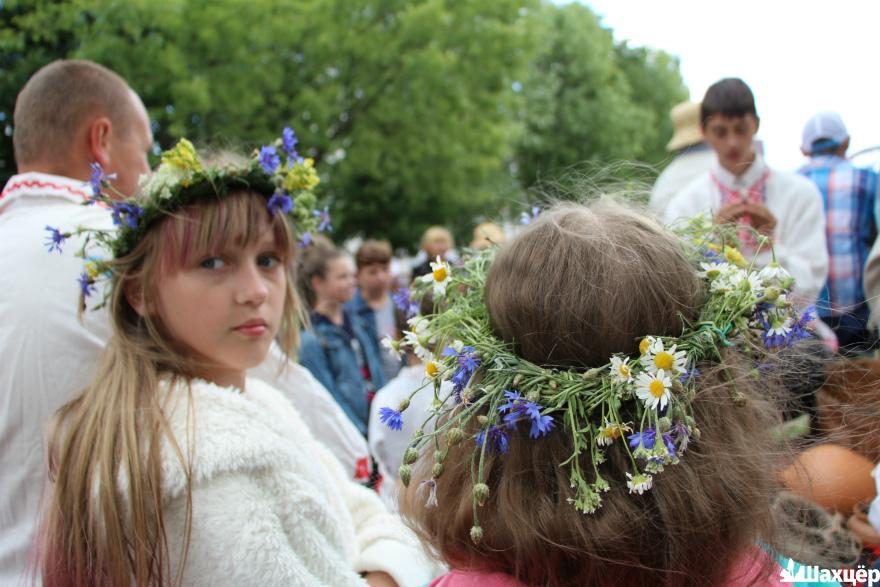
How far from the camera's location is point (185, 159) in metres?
2.15

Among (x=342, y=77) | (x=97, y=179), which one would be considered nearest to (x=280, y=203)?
(x=97, y=179)

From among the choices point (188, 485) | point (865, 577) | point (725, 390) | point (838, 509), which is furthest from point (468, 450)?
point (838, 509)

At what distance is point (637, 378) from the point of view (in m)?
1.29

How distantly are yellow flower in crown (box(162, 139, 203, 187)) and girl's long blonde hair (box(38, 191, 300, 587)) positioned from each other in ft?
0.31

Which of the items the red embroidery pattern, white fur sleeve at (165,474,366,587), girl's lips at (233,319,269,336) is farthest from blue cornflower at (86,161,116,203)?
white fur sleeve at (165,474,366,587)

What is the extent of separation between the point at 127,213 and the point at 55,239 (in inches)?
8.6

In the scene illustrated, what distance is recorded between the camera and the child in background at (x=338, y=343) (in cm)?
495

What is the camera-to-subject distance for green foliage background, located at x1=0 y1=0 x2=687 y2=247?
389 inches

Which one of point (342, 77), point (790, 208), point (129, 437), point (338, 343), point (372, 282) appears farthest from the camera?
point (342, 77)

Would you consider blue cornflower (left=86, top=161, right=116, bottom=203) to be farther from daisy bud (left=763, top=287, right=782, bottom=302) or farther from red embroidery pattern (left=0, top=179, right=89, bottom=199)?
daisy bud (left=763, top=287, right=782, bottom=302)

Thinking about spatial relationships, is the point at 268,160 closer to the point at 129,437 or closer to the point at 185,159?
the point at 185,159

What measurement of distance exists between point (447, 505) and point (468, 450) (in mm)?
110

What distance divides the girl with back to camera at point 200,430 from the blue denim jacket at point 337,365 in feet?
8.09

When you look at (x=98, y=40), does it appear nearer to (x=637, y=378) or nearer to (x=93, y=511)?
(x=93, y=511)
